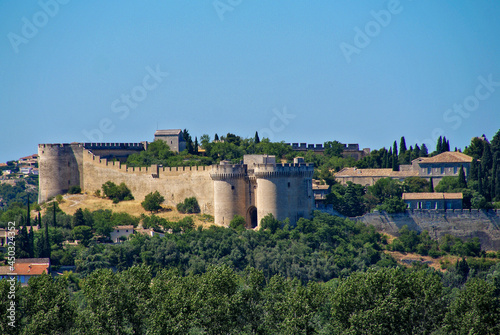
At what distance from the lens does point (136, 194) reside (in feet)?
222

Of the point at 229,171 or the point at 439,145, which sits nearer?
the point at 229,171

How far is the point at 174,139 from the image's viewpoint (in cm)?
8038

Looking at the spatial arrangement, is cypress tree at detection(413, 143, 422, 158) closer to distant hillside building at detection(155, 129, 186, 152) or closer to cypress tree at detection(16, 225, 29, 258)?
distant hillside building at detection(155, 129, 186, 152)

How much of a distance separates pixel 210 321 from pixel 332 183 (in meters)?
32.1

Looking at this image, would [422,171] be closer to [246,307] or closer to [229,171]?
[229,171]

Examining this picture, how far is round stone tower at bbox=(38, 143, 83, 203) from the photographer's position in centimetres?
7031

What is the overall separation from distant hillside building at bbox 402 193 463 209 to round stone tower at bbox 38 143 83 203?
23.5 metres

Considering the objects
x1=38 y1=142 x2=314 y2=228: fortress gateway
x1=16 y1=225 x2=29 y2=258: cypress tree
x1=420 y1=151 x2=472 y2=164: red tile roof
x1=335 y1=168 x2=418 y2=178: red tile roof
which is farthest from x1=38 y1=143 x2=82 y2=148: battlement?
x1=420 y1=151 x2=472 y2=164: red tile roof

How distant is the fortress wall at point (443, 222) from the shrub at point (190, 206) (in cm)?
1093

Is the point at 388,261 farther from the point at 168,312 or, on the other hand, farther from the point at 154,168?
the point at 168,312

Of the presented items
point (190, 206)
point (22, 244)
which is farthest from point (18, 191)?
point (22, 244)

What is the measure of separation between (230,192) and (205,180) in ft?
9.83

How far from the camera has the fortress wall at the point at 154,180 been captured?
64.4 meters

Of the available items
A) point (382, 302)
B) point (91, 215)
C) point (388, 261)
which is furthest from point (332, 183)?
point (382, 302)
